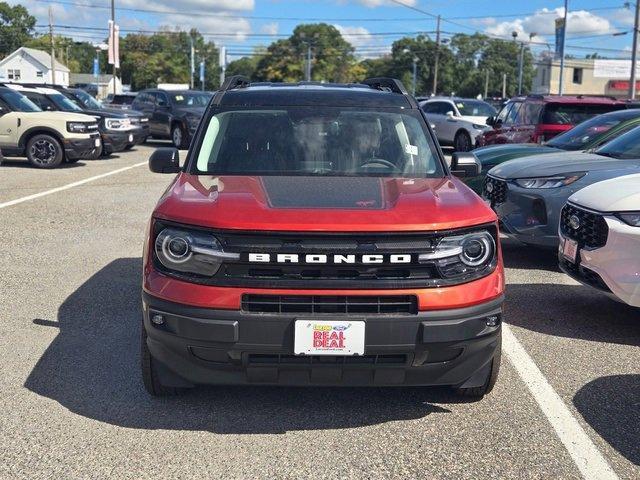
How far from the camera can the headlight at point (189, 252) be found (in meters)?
3.59

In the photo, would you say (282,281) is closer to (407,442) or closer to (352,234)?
(352,234)

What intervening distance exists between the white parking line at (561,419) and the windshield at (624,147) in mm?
3314

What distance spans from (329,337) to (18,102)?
1514 cm

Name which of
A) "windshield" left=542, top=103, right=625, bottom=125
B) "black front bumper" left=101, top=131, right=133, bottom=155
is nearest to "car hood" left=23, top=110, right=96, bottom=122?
"black front bumper" left=101, top=131, right=133, bottom=155

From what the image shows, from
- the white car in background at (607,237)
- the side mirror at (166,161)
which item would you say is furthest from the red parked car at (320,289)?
the white car in background at (607,237)

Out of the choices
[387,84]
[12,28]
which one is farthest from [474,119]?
[12,28]

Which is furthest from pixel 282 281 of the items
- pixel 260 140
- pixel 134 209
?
pixel 134 209

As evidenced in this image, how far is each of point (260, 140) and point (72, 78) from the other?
128520 millimetres

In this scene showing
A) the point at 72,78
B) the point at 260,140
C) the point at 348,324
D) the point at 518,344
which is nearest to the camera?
the point at 348,324

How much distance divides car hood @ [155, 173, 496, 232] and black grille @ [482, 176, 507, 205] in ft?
11.2

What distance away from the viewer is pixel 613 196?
5.41 metres

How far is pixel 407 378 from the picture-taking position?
3.71 meters

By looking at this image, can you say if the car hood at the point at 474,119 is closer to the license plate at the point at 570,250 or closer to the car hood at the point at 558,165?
the car hood at the point at 558,165

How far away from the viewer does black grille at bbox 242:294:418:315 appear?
11.6 feet
